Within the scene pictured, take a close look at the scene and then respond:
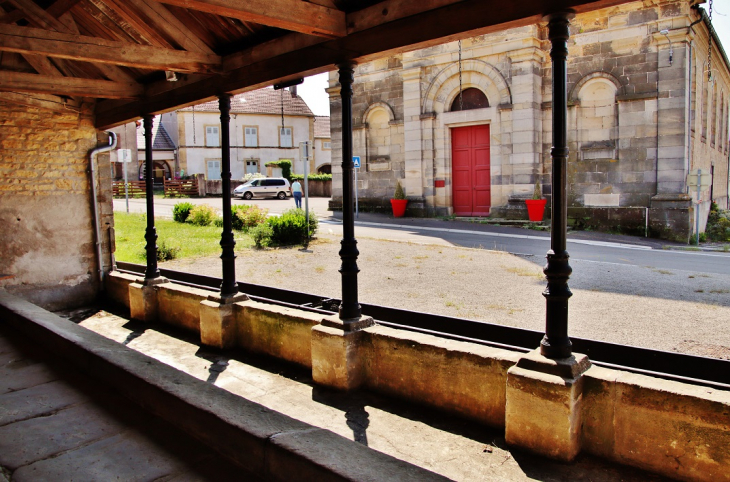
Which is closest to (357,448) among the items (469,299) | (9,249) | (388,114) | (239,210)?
(469,299)

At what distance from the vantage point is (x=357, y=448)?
2.33 m

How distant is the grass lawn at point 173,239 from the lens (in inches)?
432

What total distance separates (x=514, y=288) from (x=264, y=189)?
2362 centimetres

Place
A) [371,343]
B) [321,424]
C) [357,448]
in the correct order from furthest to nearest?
[371,343], [321,424], [357,448]

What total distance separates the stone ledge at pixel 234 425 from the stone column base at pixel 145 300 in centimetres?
239

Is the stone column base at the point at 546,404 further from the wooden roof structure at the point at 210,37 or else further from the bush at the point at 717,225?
the bush at the point at 717,225

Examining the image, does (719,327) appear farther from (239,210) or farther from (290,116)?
(290,116)

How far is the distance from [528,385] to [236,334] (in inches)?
127

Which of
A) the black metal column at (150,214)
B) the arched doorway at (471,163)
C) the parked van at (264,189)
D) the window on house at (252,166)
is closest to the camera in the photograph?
the black metal column at (150,214)

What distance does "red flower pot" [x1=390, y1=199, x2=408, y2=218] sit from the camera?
52.1ft

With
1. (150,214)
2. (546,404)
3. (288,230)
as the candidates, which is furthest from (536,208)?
(546,404)

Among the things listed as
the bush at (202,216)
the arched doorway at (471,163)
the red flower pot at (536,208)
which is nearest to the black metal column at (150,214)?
the bush at (202,216)

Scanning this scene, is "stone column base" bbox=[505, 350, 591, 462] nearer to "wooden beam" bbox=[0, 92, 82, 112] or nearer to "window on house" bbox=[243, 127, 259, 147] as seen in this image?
"wooden beam" bbox=[0, 92, 82, 112]

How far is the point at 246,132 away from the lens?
124ft
